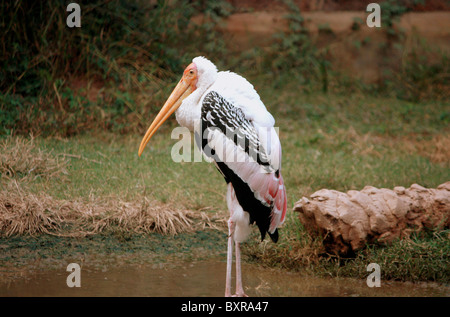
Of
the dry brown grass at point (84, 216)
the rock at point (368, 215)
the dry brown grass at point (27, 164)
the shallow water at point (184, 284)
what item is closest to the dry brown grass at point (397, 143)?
the rock at point (368, 215)

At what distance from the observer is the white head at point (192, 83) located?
424 centimetres

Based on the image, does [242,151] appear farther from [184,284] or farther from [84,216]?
[84,216]

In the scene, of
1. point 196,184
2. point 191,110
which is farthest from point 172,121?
point 191,110

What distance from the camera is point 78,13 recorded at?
747cm

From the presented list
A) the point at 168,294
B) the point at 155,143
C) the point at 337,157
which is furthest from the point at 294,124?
the point at 168,294

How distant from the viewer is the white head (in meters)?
4.24

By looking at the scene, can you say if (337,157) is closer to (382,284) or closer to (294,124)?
(294,124)

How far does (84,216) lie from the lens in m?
4.67

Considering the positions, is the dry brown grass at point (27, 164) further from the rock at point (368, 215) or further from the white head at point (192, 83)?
the rock at point (368, 215)

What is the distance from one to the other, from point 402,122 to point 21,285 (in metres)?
6.19

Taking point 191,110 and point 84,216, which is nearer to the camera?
point 191,110

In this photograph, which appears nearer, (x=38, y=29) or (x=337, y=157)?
(x=337, y=157)

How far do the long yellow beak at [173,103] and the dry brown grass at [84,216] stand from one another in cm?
64

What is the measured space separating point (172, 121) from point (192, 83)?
3481mm
